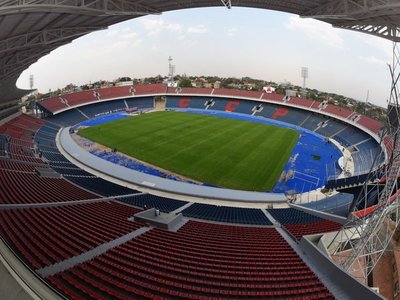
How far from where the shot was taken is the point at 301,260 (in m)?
10.7

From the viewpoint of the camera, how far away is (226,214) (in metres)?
19.3

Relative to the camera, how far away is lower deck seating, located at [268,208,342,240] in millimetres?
14703

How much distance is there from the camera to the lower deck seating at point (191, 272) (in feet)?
23.2

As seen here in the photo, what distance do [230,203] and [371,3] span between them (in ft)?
51.0

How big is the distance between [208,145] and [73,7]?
78.8 feet

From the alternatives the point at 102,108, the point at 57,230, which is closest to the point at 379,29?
the point at 57,230

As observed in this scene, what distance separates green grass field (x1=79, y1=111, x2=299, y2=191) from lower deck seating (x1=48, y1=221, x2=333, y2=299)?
14.3m

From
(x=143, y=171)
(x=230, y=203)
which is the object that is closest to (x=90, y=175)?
(x=143, y=171)

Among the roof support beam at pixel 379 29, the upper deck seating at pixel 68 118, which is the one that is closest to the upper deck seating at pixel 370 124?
the roof support beam at pixel 379 29

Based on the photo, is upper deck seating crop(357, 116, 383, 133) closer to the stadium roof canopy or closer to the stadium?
the stadium

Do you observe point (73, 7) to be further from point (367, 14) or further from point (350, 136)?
point (350, 136)

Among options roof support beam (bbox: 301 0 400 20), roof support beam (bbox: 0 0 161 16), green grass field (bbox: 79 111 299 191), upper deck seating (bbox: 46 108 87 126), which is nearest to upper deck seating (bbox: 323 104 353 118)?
green grass field (bbox: 79 111 299 191)

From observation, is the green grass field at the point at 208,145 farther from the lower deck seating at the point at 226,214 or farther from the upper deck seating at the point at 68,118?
the upper deck seating at the point at 68,118

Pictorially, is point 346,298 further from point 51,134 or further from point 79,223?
point 51,134
